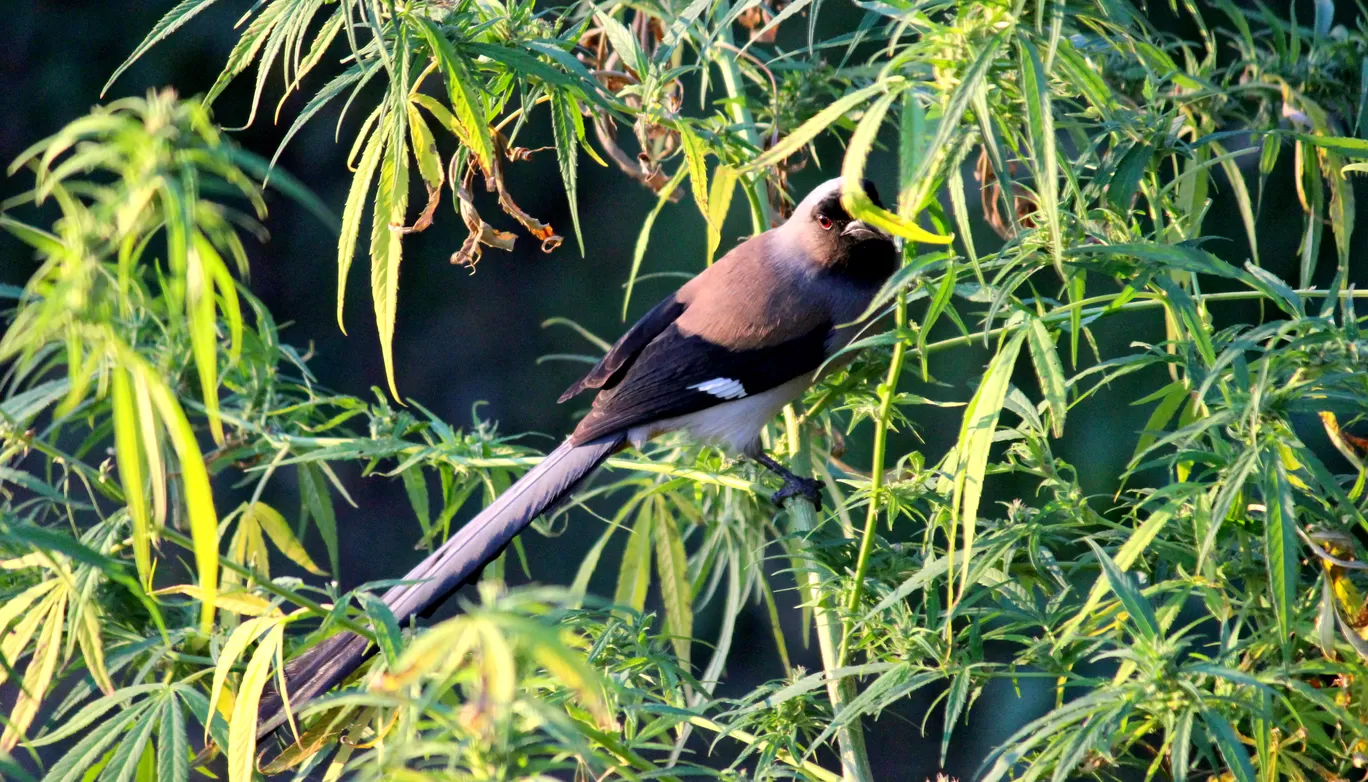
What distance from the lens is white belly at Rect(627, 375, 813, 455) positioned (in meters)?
1.81

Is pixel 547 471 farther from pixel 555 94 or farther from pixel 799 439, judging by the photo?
pixel 555 94

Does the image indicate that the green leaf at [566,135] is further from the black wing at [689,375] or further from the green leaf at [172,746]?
the black wing at [689,375]

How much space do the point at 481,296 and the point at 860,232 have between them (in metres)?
2.17

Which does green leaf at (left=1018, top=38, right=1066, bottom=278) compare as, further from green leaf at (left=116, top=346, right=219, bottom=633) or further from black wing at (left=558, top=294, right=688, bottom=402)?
black wing at (left=558, top=294, right=688, bottom=402)

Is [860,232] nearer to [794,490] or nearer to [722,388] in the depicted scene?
[722,388]

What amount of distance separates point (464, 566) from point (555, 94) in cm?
59

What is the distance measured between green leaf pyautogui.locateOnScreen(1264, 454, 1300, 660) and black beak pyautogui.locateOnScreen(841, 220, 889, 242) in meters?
1.13

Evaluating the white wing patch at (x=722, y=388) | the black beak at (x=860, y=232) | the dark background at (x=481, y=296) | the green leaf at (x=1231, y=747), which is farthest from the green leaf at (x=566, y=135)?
the dark background at (x=481, y=296)

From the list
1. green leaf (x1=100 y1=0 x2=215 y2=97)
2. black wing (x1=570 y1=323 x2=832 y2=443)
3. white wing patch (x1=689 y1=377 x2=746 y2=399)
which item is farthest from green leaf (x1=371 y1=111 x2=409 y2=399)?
white wing patch (x1=689 y1=377 x2=746 y2=399)

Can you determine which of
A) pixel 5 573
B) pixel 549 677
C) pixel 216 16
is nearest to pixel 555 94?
pixel 549 677

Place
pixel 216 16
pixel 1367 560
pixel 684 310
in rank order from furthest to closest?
pixel 216 16 → pixel 684 310 → pixel 1367 560

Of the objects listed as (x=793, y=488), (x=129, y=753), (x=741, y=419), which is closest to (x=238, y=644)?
(x=129, y=753)

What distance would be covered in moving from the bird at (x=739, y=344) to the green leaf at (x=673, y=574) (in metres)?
0.16

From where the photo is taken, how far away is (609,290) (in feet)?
11.7
